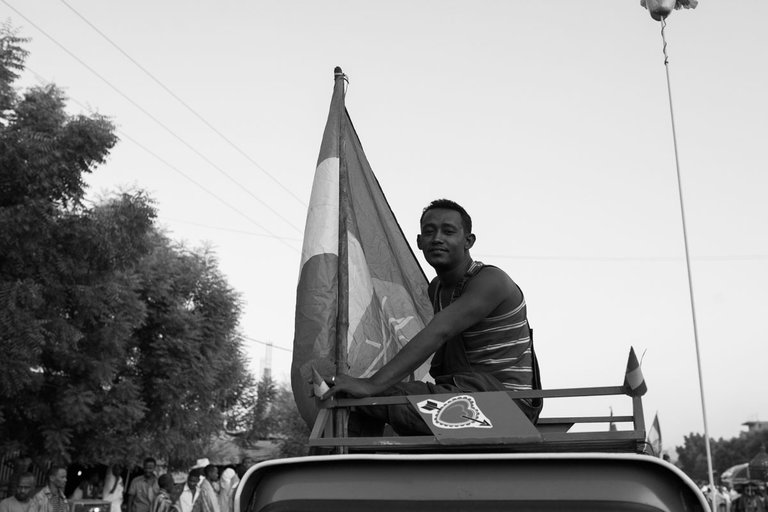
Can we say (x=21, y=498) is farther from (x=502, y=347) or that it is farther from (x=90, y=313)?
(x=502, y=347)

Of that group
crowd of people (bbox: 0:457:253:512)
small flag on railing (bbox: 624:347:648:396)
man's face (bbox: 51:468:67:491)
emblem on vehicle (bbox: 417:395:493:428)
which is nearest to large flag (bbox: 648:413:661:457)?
small flag on railing (bbox: 624:347:648:396)

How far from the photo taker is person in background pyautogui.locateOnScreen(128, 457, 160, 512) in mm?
14156

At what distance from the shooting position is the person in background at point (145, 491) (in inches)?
557

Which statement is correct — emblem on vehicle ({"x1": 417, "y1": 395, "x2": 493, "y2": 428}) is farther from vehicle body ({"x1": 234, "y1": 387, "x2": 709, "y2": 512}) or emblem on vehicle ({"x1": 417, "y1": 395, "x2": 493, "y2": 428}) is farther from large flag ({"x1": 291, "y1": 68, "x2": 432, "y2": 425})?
large flag ({"x1": 291, "y1": 68, "x2": 432, "y2": 425})

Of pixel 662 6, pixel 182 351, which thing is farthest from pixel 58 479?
pixel 662 6

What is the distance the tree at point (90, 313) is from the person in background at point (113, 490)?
0.54 meters

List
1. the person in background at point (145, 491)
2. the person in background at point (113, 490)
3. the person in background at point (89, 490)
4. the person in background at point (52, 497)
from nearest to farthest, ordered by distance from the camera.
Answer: the person in background at point (52, 497) → the person in background at point (145, 491) → the person in background at point (113, 490) → the person in background at point (89, 490)

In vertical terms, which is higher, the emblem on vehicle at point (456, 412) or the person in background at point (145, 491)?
the emblem on vehicle at point (456, 412)

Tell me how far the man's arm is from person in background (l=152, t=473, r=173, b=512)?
11038 millimetres

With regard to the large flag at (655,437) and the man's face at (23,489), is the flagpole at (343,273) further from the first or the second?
the man's face at (23,489)

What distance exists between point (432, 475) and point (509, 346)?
110 cm

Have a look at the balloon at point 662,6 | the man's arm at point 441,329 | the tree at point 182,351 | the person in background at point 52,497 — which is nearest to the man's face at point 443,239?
the man's arm at point 441,329

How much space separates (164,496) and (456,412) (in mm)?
11661

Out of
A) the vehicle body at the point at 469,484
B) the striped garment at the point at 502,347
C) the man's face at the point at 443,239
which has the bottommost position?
the vehicle body at the point at 469,484
